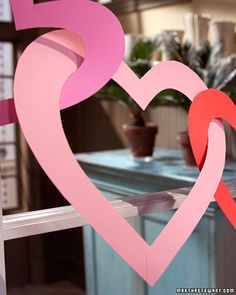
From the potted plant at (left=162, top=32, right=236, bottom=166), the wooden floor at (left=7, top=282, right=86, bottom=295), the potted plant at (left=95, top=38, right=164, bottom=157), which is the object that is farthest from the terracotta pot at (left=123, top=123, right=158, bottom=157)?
the wooden floor at (left=7, top=282, right=86, bottom=295)

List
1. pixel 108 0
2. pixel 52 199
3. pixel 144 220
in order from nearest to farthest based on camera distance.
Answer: pixel 144 220 → pixel 108 0 → pixel 52 199

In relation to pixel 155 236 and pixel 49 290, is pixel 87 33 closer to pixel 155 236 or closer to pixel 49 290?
pixel 155 236

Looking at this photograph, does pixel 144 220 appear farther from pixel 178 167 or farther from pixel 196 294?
pixel 196 294

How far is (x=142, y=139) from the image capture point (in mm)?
2287

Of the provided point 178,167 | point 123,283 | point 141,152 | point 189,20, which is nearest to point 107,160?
point 141,152

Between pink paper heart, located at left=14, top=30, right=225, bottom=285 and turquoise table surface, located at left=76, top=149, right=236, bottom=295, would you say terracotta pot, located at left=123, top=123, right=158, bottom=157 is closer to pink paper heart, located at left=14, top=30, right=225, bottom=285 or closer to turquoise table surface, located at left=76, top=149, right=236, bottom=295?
turquoise table surface, located at left=76, top=149, right=236, bottom=295

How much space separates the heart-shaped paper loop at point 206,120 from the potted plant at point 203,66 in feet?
2.48

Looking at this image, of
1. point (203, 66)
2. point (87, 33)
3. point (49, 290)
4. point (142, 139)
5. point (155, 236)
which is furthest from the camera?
point (49, 290)

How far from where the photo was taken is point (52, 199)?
11.2ft

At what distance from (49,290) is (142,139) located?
5.67 feet

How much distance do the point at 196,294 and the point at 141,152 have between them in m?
1.06

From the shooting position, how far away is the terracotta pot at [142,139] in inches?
89.9

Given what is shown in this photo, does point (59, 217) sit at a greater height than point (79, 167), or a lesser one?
lesser

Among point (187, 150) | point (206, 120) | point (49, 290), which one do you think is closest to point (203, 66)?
point (187, 150)
